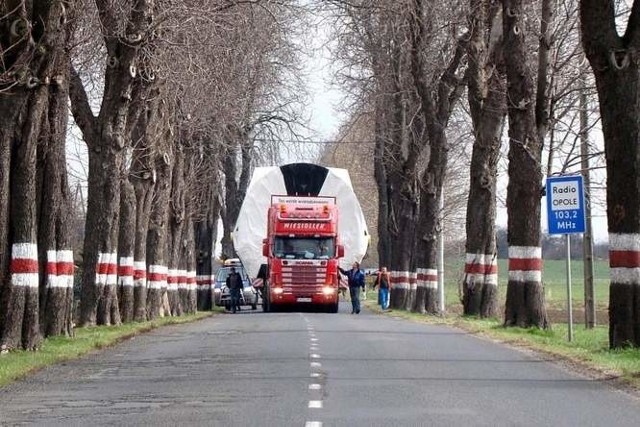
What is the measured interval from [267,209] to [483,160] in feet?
46.0

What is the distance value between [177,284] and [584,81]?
21.1 metres

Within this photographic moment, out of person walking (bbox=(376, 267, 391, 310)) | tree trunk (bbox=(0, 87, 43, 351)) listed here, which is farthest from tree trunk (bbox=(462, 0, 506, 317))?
person walking (bbox=(376, 267, 391, 310))

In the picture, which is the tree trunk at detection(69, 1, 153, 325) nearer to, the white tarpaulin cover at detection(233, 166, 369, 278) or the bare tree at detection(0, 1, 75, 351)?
the bare tree at detection(0, 1, 75, 351)

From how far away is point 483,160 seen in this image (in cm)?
3728

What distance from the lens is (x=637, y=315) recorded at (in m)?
20.5

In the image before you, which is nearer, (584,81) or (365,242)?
(584,81)

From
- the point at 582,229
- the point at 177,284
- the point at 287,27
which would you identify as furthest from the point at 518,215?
the point at 177,284

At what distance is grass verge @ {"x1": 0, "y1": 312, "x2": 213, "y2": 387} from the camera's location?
1798 centimetres

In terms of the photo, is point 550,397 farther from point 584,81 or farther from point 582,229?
point 584,81

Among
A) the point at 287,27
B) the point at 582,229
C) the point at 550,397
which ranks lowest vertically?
the point at 550,397

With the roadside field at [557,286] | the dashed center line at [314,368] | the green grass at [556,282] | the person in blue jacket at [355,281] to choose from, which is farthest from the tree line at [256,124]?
the green grass at [556,282]

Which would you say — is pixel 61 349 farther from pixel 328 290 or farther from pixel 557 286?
pixel 557 286

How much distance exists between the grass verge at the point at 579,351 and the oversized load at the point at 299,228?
48.7 feet

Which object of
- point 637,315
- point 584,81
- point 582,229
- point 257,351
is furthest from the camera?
point 584,81
